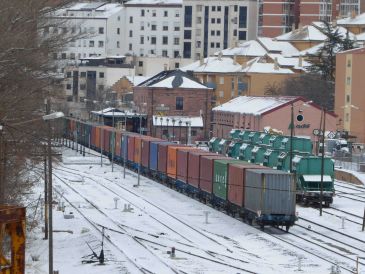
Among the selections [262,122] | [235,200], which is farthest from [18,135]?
[262,122]

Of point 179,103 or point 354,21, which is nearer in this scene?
point 179,103

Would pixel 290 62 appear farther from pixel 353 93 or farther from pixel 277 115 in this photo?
pixel 277 115

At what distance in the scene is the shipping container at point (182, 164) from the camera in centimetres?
6003

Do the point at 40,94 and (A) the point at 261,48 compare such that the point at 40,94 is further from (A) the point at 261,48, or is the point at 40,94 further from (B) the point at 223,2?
(B) the point at 223,2

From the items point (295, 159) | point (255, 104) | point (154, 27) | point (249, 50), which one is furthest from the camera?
point (154, 27)

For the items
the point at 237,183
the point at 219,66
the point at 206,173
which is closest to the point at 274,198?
the point at 237,183

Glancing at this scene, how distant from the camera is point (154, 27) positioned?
187375 millimetres

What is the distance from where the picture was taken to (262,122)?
93875 millimetres

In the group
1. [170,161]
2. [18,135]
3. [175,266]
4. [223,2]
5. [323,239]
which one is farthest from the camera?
[223,2]

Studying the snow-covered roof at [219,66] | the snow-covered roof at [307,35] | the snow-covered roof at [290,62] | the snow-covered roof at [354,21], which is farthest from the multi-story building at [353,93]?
the snow-covered roof at [307,35]

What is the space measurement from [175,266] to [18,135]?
793 cm

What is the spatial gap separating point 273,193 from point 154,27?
144 metres

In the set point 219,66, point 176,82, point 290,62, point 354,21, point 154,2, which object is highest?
point 154,2

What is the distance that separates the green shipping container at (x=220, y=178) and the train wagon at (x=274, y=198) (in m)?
5.16
